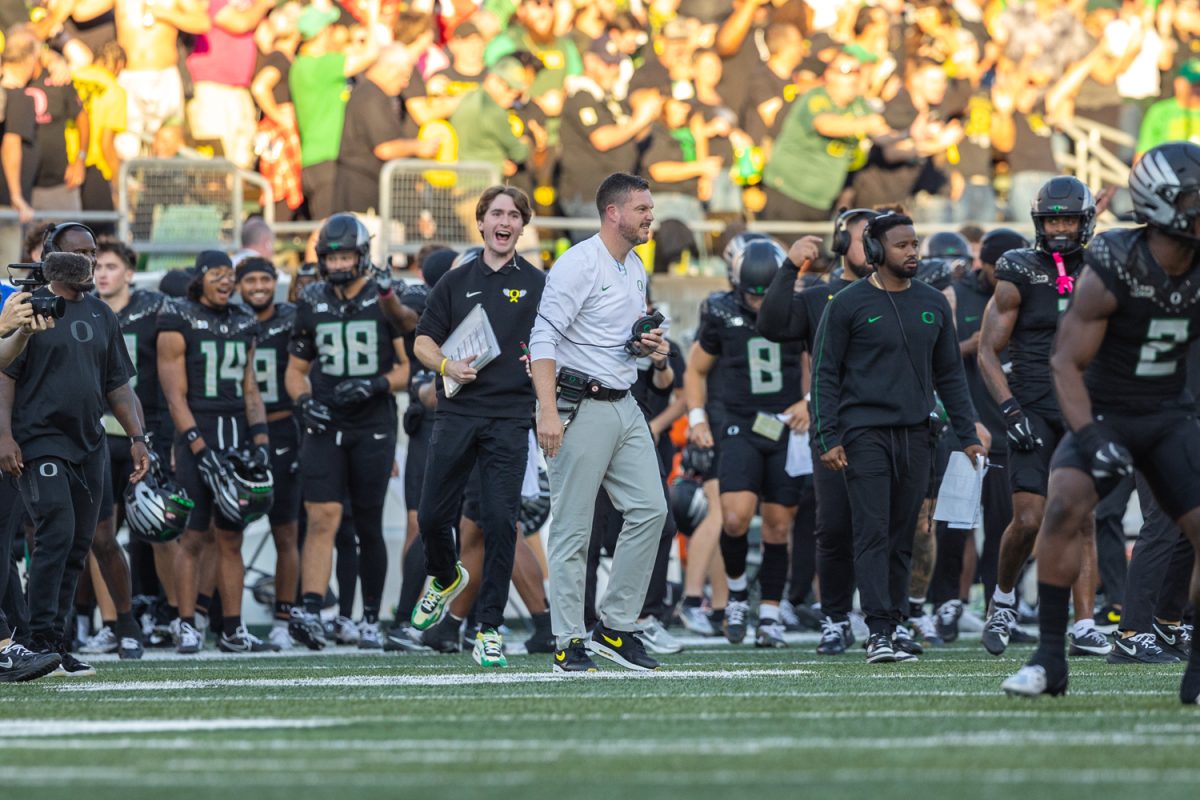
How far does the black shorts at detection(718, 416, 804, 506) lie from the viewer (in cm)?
1235

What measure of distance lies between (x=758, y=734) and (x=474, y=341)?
13.7 ft

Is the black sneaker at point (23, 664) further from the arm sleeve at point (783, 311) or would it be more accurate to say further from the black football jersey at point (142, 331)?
the arm sleeve at point (783, 311)

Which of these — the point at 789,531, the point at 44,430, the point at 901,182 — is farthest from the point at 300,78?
the point at 44,430

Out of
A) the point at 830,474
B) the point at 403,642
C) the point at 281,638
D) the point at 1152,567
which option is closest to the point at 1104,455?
the point at 1152,567

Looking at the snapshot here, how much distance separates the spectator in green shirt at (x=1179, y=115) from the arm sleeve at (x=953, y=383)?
9959mm

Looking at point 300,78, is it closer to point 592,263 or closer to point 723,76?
point 723,76

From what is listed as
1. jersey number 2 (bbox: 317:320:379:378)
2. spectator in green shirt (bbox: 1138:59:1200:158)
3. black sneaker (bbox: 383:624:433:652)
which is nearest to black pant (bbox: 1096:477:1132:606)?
black sneaker (bbox: 383:624:433:652)

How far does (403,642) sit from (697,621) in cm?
260

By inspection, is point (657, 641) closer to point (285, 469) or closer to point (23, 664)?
point (285, 469)

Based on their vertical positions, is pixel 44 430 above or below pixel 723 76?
below

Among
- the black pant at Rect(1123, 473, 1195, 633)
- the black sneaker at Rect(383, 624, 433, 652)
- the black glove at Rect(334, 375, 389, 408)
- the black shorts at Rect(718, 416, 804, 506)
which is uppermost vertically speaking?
the black glove at Rect(334, 375, 389, 408)

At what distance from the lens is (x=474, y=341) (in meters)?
10.0

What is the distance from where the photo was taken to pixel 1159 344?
23.4ft

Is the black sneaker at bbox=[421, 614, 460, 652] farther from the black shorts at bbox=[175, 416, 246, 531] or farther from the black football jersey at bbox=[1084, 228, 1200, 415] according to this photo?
the black football jersey at bbox=[1084, 228, 1200, 415]
